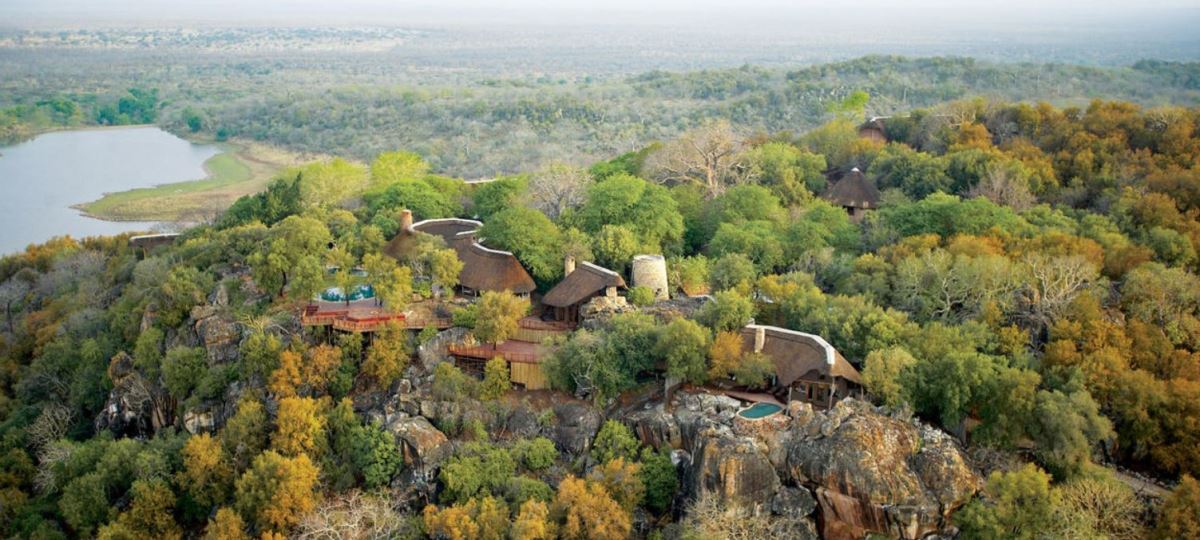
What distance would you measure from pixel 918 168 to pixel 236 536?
106 feet

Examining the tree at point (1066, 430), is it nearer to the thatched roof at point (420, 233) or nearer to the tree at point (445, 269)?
the tree at point (445, 269)

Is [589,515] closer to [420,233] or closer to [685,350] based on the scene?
[685,350]

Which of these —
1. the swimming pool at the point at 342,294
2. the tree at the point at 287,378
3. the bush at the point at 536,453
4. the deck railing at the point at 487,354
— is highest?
the swimming pool at the point at 342,294

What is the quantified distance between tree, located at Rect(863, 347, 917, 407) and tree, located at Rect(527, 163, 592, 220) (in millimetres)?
17745

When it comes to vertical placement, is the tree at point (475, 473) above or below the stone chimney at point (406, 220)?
below

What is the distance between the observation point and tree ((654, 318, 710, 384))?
96.0ft

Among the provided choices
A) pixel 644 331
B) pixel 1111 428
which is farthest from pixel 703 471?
pixel 1111 428

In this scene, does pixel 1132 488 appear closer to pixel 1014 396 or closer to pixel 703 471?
pixel 1014 396

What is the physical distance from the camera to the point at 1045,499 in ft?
77.5

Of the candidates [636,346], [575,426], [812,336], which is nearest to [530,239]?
[636,346]

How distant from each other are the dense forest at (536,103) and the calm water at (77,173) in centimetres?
515

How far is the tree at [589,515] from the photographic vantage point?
25094mm

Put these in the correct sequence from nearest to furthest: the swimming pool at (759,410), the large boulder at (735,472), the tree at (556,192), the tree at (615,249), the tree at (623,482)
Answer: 1. the large boulder at (735,472)
2. the tree at (623,482)
3. the swimming pool at (759,410)
4. the tree at (615,249)
5. the tree at (556,192)

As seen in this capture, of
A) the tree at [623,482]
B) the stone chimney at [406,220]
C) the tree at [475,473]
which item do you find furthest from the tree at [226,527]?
the stone chimney at [406,220]
